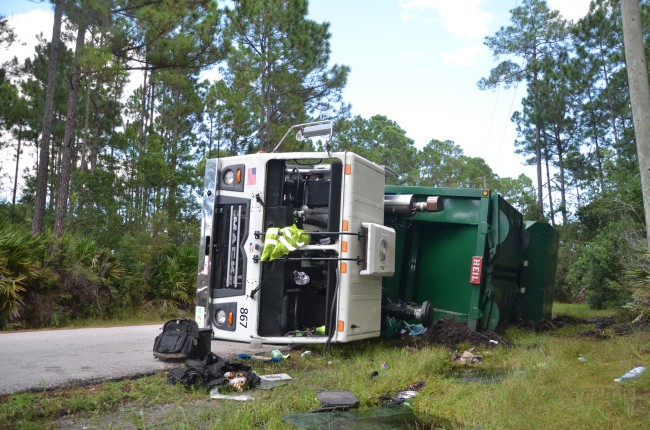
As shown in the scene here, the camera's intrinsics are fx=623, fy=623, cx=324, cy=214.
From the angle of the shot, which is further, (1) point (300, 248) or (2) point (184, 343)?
(1) point (300, 248)

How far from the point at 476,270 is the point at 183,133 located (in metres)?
21.9

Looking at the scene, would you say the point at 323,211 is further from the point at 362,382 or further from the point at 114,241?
the point at 114,241

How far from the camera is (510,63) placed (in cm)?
3188

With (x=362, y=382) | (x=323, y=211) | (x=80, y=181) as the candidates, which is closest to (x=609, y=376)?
(x=362, y=382)

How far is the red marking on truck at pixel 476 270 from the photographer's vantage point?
27.1 ft

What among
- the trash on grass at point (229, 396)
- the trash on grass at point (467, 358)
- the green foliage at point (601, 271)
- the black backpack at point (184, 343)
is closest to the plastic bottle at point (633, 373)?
the trash on grass at point (467, 358)

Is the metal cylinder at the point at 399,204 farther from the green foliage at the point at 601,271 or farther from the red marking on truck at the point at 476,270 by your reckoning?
the green foliage at the point at 601,271

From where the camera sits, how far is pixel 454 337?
794 cm

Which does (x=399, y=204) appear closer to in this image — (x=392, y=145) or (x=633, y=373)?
(x=633, y=373)

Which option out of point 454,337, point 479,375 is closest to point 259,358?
point 479,375

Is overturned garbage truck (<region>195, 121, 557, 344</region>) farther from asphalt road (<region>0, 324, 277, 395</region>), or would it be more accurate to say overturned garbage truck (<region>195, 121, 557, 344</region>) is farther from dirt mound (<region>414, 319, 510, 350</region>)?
asphalt road (<region>0, 324, 277, 395</region>)

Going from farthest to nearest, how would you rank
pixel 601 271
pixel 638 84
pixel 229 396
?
1. pixel 601 271
2. pixel 638 84
3. pixel 229 396

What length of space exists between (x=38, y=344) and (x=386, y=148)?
154 feet

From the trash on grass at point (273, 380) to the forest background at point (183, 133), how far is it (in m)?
5.33
